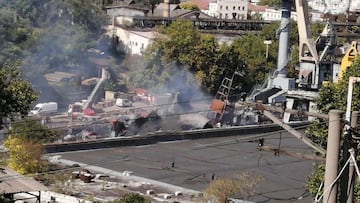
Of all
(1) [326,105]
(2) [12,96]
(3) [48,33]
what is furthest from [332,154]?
(3) [48,33]

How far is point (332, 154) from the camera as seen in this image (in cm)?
448

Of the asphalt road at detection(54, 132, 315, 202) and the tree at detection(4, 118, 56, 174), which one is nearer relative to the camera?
the tree at detection(4, 118, 56, 174)

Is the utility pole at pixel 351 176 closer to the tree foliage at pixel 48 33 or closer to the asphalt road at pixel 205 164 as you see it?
the asphalt road at pixel 205 164

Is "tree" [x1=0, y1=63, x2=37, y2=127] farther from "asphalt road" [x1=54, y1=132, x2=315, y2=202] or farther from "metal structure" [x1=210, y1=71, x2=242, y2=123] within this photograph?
"metal structure" [x1=210, y1=71, x2=242, y2=123]

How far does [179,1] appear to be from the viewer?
52.8m

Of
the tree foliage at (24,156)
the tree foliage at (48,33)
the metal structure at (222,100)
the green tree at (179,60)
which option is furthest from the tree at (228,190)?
the tree foliage at (48,33)

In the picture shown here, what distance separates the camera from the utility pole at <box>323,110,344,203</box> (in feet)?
14.5

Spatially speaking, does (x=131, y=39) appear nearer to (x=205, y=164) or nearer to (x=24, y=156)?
(x=205, y=164)

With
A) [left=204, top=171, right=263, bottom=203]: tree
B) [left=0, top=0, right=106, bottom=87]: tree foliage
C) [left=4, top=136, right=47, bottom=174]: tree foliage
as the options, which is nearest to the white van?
[left=0, top=0, right=106, bottom=87]: tree foliage

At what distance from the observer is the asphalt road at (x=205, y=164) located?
44.7ft

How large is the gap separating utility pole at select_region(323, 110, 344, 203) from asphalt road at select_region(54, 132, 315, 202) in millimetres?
7723

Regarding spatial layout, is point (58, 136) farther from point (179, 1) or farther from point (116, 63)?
point (179, 1)

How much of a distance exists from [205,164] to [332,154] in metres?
11.2

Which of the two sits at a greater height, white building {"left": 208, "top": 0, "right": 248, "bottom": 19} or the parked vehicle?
white building {"left": 208, "top": 0, "right": 248, "bottom": 19}
